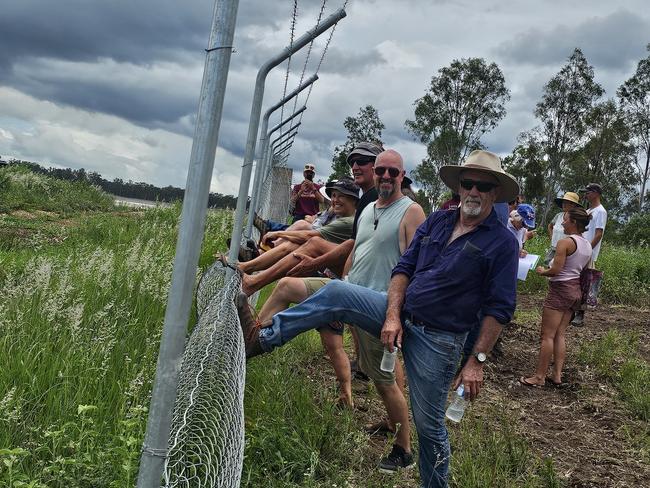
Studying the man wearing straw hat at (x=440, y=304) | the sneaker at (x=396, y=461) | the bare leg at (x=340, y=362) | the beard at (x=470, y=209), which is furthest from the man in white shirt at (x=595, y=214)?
the beard at (x=470, y=209)

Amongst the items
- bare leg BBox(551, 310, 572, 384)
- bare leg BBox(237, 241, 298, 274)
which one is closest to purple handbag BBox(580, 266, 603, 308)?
bare leg BBox(551, 310, 572, 384)

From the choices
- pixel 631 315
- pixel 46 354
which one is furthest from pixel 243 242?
pixel 631 315

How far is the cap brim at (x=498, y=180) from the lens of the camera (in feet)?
10.2

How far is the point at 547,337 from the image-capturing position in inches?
234

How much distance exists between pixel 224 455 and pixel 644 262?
13.4 meters

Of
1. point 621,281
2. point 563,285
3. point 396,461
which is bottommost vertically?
point 396,461

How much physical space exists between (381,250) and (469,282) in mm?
944

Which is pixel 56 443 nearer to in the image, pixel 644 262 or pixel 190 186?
pixel 190 186

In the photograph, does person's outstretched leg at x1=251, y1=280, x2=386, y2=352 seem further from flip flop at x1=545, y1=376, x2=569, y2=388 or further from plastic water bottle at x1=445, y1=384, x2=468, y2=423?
flip flop at x1=545, y1=376, x2=569, y2=388

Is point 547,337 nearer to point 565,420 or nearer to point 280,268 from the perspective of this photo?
point 565,420

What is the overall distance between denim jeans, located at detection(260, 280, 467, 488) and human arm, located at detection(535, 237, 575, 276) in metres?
3.08

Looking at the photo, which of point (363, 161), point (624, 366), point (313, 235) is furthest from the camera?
point (624, 366)

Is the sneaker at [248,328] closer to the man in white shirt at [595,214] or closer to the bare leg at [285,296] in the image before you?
the bare leg at [285,296]

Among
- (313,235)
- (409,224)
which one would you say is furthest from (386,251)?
(313,235)
